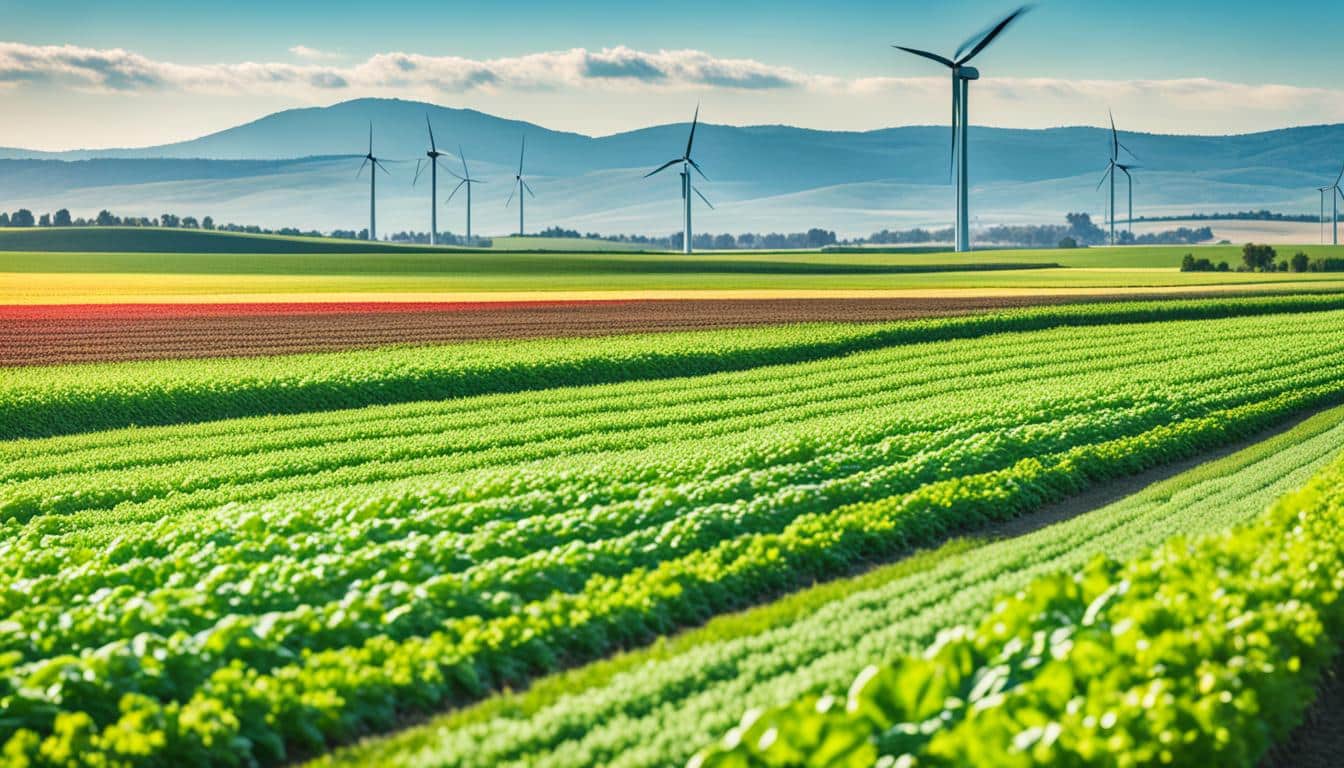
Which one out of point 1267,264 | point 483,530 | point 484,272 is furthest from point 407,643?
point 1267,264

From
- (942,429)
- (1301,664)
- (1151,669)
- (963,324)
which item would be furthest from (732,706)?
(963,324)

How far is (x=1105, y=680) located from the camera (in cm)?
918

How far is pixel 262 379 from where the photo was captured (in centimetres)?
3784

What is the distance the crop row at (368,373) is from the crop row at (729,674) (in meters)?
23.4

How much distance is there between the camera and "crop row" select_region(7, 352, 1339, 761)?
11750 mm

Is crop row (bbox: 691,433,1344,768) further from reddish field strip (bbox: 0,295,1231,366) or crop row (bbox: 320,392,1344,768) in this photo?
reddish field strip (bbox: 0,295,1231,366)

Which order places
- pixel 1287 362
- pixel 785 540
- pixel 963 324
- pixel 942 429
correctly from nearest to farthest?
pixel 785 540 → pixel 942 429 → pixel 1287 362 → pixel 963 324

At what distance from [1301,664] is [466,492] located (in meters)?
12.1

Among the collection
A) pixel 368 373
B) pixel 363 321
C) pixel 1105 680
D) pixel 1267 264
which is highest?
pixel 1267 264

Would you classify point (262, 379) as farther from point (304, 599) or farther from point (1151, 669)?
point (1151, 669)

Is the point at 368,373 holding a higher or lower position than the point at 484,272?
lower

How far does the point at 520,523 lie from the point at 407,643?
4.43m

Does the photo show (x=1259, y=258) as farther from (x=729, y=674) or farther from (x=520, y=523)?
(x=729, y=674)

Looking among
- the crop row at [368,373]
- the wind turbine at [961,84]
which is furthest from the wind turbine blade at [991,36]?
the crop row at [368,373]
